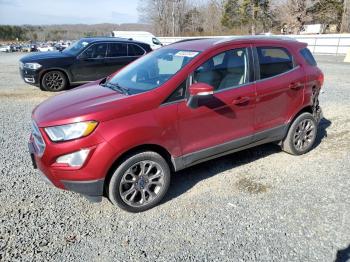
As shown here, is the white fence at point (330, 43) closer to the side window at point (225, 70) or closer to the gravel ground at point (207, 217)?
the side window at point (225, 70)

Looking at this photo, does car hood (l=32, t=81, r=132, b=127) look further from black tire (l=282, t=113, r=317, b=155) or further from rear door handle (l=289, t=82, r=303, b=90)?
black tire (l=282, t=113, r=317, b=155)

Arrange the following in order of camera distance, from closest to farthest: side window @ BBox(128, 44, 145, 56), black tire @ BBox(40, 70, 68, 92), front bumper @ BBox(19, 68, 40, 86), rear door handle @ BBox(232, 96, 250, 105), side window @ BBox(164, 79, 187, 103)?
side window @ BBox(164, 79, 187, 103) < rear door handle @ BBox(232, 96, 250, 105) < front bumper @ BBox(19, 68, 40, 86) < black tire @ BBox(40, 70, 68, 92) < side window @ BBox(128, 44, 145, 56)

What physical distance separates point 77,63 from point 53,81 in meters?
0.92

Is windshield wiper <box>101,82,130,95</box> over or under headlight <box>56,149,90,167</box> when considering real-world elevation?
over

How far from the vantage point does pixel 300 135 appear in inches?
189

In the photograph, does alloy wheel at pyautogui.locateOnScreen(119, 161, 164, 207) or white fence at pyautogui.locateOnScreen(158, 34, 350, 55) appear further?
white fence at pyautogui.locateOnScreen(158, 34, 350, 55)

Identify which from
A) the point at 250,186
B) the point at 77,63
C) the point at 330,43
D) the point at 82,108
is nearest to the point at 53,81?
the point at 77,63

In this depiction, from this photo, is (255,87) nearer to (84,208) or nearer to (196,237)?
(196,237)

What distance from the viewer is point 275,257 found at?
9.02 ft

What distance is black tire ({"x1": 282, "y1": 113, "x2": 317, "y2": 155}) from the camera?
184 inches

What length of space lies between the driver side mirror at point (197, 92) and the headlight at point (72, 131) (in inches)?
40.9

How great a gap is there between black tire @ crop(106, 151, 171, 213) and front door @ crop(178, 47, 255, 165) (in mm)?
362

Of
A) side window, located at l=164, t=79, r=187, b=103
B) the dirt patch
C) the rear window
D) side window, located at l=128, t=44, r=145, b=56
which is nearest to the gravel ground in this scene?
the dirt patch

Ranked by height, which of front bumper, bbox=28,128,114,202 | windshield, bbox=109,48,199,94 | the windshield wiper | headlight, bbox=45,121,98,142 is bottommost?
front bumper, bbox=28,128,114,202
